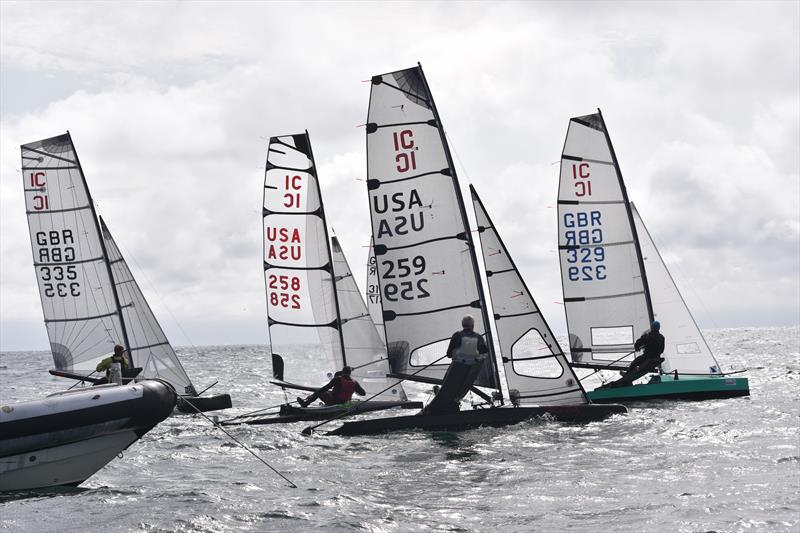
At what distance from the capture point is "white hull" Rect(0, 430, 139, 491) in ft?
35.8

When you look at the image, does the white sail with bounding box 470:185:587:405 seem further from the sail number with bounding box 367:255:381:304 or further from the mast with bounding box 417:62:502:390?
the sail number with bounding box 367:255:381:304

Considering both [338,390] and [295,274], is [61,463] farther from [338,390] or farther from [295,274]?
[295,274]

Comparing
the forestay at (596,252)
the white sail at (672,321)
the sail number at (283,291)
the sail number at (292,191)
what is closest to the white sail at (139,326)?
the sail number at (283,291)

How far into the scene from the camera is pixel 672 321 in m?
21.3

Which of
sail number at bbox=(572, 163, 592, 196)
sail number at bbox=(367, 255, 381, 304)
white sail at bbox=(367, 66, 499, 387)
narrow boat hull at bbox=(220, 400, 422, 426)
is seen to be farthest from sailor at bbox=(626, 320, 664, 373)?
sail number at bbox=(367, 255, 381, 304)

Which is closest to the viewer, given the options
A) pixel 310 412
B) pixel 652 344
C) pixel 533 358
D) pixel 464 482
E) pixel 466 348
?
pixel 464 482

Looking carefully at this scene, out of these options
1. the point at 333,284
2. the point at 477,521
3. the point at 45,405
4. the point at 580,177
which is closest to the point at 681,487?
the point at 477,521

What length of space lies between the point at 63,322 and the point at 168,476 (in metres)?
10.2

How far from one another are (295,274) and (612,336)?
737cm

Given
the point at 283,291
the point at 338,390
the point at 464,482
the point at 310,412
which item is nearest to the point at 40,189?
the point at 283,291

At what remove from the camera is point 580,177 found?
21.9 metres

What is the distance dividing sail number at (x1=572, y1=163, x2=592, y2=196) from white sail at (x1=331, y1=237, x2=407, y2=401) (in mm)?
5781

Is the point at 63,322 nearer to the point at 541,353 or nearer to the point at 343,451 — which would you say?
the point at 343,451

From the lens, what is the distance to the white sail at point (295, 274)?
63.8 ft
